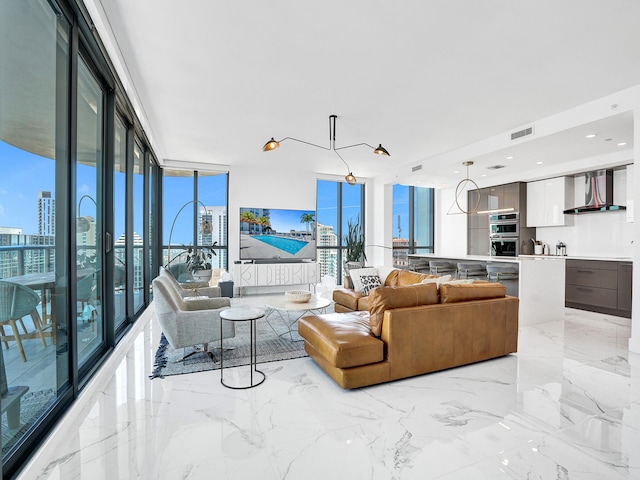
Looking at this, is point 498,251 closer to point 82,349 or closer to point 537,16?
point 537,16

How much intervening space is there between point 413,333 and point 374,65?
8.08 ft

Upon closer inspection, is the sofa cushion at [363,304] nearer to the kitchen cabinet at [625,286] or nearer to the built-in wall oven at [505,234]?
the kitchen cabinet at [625,286]

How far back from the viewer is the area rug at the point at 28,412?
5.19ft

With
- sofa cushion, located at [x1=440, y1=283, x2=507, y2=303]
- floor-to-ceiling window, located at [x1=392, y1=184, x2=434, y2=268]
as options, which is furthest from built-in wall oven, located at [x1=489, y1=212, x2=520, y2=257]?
sofa cushion, located at [x1=440, y1=283, x2=507, y2=303]

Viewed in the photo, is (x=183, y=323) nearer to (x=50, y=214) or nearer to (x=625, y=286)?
(x=50, y=214)

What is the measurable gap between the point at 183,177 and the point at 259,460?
6.46 metres

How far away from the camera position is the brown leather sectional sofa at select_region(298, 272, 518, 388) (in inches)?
106

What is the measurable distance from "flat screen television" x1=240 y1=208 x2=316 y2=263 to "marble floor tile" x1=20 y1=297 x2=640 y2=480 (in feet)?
14.0

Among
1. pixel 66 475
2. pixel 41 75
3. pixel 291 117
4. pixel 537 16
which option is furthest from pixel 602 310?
pixel 41 75

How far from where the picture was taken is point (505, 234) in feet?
23.6

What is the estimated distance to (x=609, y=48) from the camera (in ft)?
9.34

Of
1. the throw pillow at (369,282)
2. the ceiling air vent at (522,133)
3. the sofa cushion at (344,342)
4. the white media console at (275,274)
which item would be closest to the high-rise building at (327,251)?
the white media console at (275,274)

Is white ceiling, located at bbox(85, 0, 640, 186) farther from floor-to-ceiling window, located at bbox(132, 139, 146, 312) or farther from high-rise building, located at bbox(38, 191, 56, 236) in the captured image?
high-rise building, located at bbox(38, 191, 56, 236)

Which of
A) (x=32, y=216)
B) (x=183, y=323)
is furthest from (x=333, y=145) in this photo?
(x=32, y=216)
